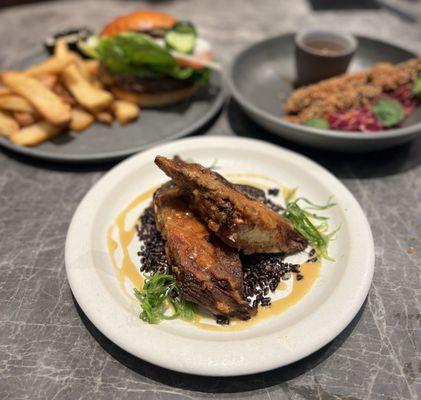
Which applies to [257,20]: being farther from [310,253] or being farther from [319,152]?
[310,253]

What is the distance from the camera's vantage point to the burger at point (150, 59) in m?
4.20

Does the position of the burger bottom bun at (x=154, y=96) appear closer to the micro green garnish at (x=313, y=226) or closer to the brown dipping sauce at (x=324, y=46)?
the brown dipping sauce at (x=324, y=46)

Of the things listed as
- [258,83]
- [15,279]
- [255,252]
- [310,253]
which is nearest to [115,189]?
[15,279]

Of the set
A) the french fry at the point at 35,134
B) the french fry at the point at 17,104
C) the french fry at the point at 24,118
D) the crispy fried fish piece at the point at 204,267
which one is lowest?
the french fry at the point at 35,134

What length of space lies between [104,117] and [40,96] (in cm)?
62

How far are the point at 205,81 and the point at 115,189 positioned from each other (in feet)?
6.51

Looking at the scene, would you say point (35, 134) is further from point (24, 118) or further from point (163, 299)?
point (163, 299)

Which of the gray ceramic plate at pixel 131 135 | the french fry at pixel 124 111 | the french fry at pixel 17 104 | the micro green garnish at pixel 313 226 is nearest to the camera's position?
the micro green garnish at pixel 313 226

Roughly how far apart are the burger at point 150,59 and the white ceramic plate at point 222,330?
1.25 m

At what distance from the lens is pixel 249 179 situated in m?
3.40

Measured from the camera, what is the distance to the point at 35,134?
379 cm

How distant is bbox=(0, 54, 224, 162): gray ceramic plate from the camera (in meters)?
3.68

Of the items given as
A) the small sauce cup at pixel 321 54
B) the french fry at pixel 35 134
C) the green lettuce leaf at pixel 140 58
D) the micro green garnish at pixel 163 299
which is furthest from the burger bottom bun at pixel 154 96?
the micro green garnish at pixel 163 299

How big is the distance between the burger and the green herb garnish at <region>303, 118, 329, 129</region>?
135 centimetres
